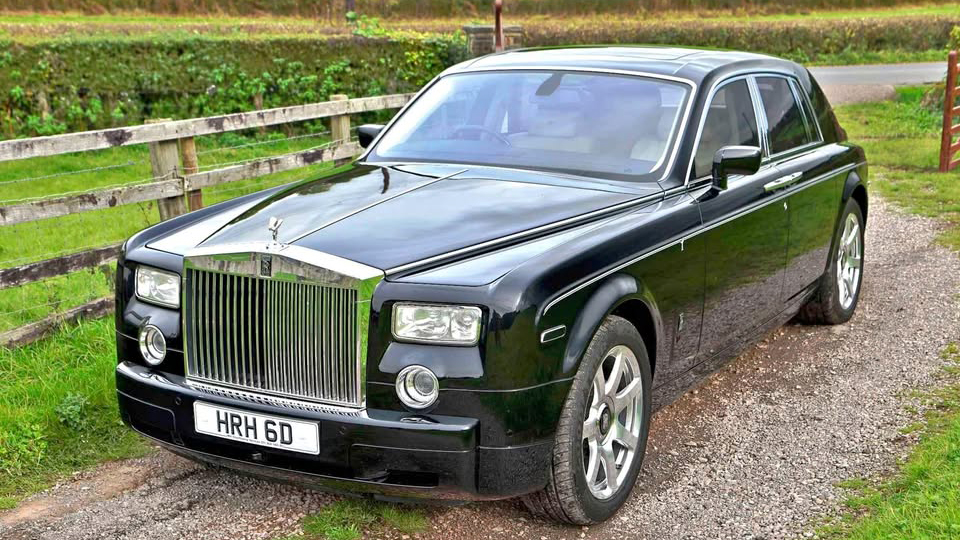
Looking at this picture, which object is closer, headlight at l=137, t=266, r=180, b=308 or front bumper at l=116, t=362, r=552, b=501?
front bumper at l=116, t=362, r=552, b=501

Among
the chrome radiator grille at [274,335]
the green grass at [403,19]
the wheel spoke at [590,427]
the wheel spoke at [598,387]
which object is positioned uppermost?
the green grass at [403,19]

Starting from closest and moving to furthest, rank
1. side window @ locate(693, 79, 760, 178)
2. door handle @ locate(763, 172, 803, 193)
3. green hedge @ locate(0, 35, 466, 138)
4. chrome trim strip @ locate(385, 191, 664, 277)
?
chrome trim strip @ locate(385, 191, 664, 277) → side window @ locate(693, 79, 760, 178) → door handle @ locate(763, 172, 803, 193) → green hedge @ locate(0, 35, 466, 138)

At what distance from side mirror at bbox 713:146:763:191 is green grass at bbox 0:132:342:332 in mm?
1990

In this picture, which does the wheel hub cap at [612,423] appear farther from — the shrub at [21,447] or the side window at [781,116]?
the shrub at [21,447]

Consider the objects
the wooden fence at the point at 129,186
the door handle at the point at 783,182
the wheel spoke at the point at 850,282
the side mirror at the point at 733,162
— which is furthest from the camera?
the wheel spoke at the point at 850,282

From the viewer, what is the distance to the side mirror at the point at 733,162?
502cm

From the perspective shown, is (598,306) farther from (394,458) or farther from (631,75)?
(631,75)

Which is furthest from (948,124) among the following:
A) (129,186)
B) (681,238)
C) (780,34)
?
(780,34)

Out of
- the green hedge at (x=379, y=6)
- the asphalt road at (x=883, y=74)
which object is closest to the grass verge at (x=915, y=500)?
the asphalt road at (x=883, y=74)

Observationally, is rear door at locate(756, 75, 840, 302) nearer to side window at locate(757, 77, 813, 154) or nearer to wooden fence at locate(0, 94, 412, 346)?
side window at locate(757, 77, 813, 154)

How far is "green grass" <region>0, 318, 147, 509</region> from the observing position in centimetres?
494

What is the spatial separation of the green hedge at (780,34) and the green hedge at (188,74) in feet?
36.5

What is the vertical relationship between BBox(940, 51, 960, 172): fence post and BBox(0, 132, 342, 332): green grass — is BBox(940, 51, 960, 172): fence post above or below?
above

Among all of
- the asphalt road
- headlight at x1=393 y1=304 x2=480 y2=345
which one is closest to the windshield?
headlight at x1=393 y1=304 x2=480 y2=345
